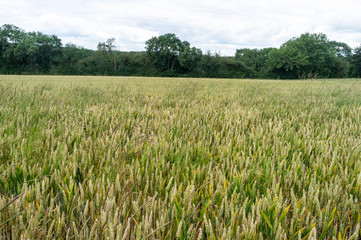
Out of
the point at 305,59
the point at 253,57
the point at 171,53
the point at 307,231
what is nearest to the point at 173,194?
the point at 307,231

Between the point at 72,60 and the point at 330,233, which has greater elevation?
the point at 72,60

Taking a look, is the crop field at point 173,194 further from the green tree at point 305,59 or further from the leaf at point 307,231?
the green tree at point 305,59

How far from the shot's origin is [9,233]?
914 mm

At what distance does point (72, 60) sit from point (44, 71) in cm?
886

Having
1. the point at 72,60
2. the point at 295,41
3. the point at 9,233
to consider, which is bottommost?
the point at 9,233

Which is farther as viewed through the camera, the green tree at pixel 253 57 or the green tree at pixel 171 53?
the green tree at pixel 253 57

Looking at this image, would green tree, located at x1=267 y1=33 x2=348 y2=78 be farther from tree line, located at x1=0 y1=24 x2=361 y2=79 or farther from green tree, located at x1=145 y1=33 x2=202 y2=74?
green tree, located at x1=145 y1=33 x2=202 y2=74

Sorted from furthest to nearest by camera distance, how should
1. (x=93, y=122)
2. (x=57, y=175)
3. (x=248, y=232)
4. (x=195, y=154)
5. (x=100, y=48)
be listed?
(x=100, y=48), (x=93, y=122), (x=195, y=154), (x=57, y=175), (x=248, y=232)

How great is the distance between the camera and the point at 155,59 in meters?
64.2

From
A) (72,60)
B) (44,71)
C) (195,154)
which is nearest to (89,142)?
(195,154)

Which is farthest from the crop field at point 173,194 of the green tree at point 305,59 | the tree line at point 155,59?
the green tree at point 305,59

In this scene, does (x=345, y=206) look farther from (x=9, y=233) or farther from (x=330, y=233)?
(x=9, y=233)

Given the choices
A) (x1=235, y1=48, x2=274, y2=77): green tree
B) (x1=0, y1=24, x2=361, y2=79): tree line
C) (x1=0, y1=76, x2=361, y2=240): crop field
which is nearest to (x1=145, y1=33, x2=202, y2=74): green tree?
(x1=0, y1=24, x2=361, y2=79): tree line

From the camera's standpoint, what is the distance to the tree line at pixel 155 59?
Result: 201 ft
